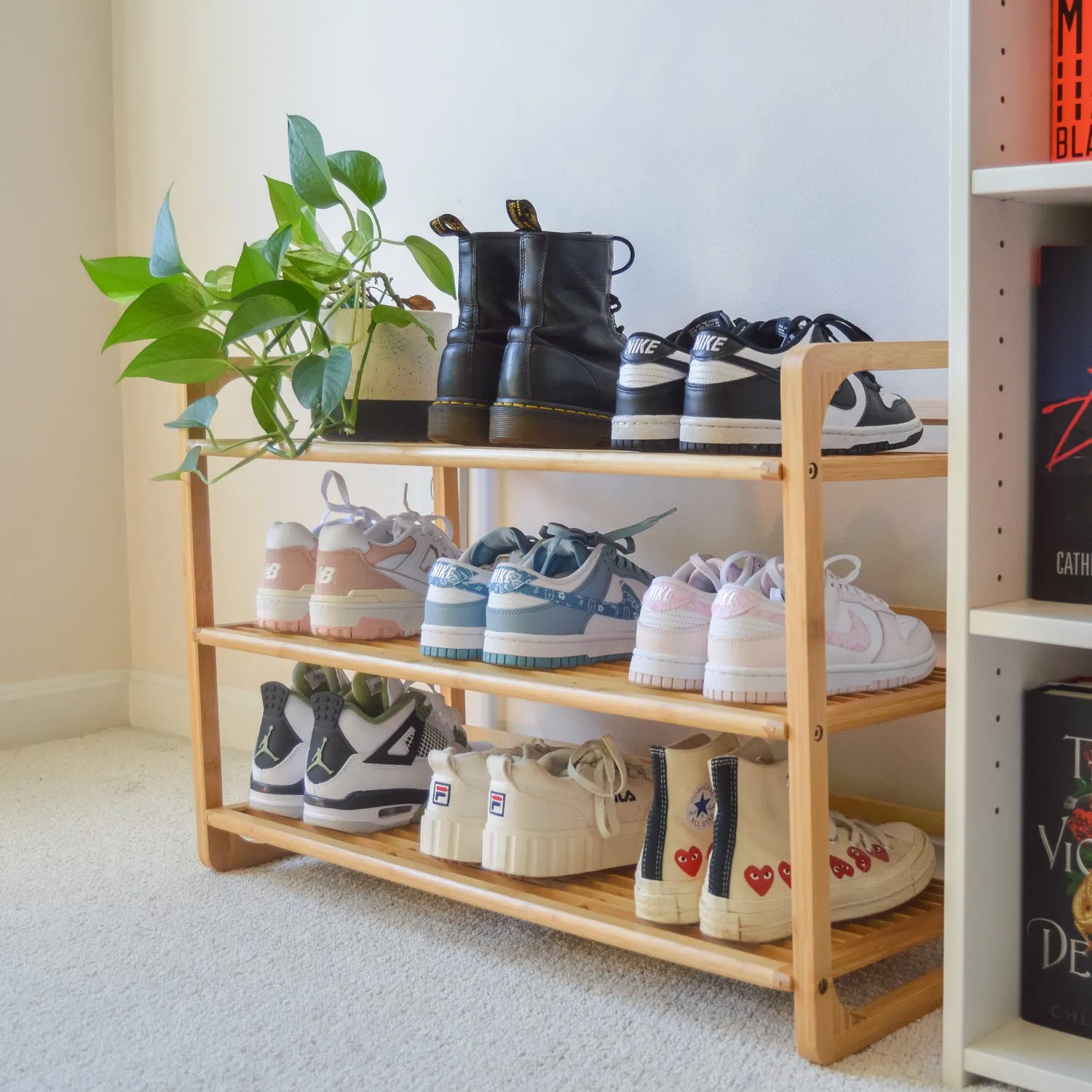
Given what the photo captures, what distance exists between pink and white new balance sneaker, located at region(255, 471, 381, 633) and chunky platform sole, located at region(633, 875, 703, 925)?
0.64 meters

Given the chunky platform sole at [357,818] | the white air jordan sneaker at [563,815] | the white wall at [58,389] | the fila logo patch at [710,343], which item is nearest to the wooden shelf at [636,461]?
the fila logo patch at [710,343]

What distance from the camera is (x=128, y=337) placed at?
1.49 m

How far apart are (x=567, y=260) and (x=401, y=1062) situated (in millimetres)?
870

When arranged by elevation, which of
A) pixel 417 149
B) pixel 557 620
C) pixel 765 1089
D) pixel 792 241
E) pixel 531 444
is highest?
pixel 417 149

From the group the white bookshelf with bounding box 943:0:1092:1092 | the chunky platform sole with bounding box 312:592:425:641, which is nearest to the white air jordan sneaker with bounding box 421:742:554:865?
the chunky platform sole with bounding box 312:592:425:641

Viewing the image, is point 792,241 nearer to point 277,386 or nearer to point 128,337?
point 277,386

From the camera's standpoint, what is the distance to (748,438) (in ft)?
4.15

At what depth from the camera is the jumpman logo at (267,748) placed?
1.71 meters

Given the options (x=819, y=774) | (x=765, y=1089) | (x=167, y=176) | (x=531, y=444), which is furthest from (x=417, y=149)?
(x=765, y=1089)

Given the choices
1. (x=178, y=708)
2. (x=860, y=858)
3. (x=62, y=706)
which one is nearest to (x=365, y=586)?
(x=860, y=858)

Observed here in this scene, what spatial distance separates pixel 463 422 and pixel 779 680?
520 millimetres

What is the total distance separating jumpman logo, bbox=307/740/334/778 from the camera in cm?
163

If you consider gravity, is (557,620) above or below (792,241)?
below

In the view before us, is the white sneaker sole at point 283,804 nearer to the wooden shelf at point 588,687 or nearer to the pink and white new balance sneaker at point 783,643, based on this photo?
the wooden shelf at point 588,687
